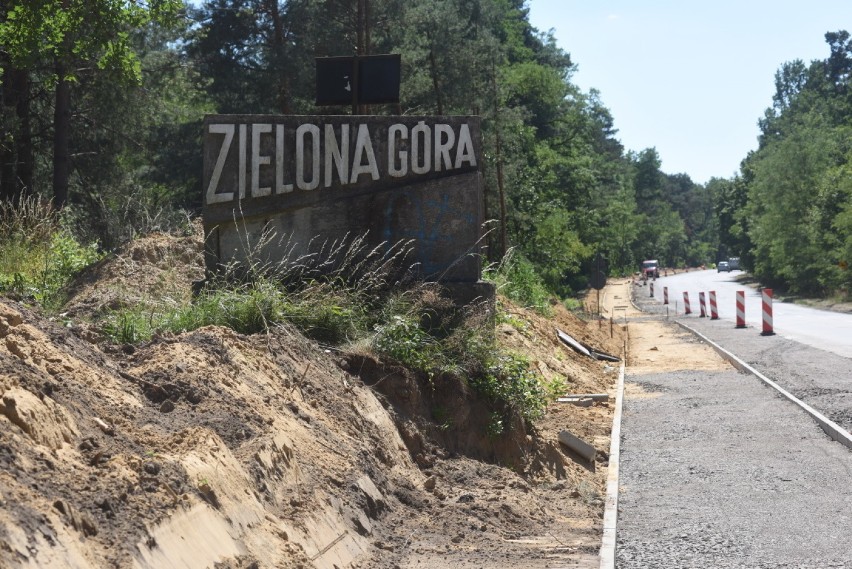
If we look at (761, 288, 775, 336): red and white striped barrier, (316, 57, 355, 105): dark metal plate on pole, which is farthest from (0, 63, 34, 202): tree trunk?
(761, 288, 775, 336): red and white striped barrier

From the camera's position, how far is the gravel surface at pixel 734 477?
25.1 ft

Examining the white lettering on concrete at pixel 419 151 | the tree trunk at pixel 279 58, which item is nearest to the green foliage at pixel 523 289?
the tree trunk at pixel 279 58

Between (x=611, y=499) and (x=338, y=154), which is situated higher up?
(x=338, y=154)

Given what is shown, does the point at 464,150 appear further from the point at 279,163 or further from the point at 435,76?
the point at 435,76

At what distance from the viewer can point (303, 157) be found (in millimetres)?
12828

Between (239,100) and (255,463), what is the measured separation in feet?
96.7

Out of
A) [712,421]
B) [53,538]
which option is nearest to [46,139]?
[712,421]

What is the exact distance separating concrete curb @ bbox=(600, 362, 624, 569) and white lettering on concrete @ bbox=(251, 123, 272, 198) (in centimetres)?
472

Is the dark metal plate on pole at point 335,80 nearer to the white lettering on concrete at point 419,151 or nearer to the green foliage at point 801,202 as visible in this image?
the white lettering on concrete at point 419,151

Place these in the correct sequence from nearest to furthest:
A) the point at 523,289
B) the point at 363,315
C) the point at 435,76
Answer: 1. the point at 363,315
2. the point at 523,289
3. the point at 435,76

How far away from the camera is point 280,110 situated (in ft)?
112

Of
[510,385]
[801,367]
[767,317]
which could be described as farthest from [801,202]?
[510,385]

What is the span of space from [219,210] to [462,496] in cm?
541

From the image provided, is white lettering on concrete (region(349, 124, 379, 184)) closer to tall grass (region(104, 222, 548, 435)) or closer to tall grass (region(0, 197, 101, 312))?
tall grass (region(104, 222, 548, 435))
